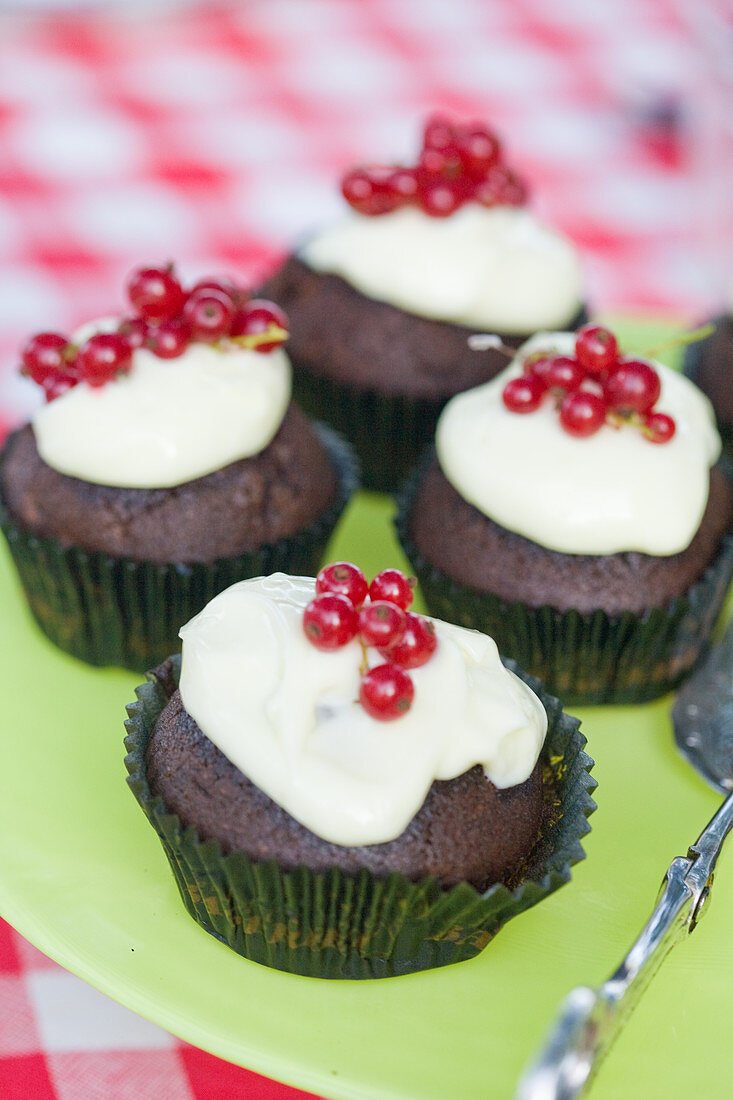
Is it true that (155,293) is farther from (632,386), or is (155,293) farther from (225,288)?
(632,386)

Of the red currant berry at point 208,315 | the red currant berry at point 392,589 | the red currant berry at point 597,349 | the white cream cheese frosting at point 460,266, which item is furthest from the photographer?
the white cream cheese frosting at point 460,266

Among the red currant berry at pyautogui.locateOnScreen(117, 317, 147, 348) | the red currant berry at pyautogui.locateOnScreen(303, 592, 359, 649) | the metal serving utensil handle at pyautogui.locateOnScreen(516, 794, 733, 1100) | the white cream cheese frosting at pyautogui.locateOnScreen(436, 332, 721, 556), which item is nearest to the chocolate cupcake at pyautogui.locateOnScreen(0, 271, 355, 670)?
the red currant berry at pyautogui.locateOnScreen(117, 317, 147, 348)

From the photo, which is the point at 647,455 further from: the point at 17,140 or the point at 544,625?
the point at 17,140

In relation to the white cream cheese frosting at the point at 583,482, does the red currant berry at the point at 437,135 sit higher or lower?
higher

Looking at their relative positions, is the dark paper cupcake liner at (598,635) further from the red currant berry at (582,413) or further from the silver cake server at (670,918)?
the red currant berry at (582,413)

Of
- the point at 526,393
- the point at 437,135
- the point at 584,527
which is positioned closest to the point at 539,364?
the point at 526,393

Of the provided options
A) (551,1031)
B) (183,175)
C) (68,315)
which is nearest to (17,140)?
(183,175)

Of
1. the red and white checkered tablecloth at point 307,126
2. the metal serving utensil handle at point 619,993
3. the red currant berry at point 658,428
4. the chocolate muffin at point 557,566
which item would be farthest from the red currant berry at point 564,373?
the red and white checkered tablecloth at point 307,126
